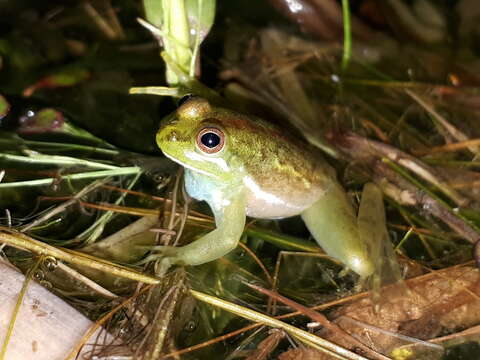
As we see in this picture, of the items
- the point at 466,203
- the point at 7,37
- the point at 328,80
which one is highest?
the point at 7,37

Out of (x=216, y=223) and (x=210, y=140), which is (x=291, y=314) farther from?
(x=210, y=140)

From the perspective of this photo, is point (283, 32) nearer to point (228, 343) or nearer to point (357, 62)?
point (357, 62)

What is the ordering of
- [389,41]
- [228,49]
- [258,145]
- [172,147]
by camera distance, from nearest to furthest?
[172,147]
[258,145]
[228,49]
[389,41]

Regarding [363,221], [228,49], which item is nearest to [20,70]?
[228,49]

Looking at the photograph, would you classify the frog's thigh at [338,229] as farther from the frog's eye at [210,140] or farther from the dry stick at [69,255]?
the dry stick at [69,255]

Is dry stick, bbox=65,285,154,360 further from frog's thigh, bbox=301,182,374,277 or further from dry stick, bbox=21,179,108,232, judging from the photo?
frog's thigh, bbox=301,182,374,277

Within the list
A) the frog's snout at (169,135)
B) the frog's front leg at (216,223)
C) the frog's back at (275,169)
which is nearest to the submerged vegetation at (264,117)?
the frog's front leg at (216,223)
